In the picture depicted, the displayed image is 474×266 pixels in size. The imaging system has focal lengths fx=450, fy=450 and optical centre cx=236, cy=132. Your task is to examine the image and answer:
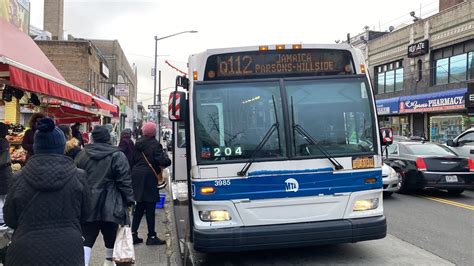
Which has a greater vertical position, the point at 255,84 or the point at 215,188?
the point at 255,84

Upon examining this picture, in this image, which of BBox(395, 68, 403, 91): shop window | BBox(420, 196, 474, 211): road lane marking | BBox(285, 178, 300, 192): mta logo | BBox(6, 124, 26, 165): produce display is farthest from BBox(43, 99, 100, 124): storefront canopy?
BBox(395, 68, 403, 91): shop window

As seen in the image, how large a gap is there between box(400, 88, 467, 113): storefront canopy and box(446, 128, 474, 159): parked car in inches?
324

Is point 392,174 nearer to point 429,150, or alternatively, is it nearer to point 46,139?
point 429,150

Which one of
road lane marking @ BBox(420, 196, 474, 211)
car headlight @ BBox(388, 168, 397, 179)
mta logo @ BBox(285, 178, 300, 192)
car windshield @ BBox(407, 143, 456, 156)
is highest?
car windshield @ BBox(407, 143, 456, 156)

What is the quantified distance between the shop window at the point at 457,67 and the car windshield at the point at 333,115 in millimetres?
20221

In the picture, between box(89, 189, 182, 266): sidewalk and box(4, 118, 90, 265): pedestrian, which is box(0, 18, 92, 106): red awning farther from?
box(4, 118, 90, 265): pedestrian

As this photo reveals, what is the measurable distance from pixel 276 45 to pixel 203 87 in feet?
3.59

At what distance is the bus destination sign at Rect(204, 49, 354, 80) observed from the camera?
5664 millimetres

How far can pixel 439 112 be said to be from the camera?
24.6 metres

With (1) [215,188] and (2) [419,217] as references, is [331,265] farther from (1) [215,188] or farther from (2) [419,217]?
(2) [419,217]

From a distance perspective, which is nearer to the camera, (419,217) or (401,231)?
(401,231)

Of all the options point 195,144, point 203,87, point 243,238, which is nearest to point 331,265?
point 243,238

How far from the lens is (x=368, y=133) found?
571cm

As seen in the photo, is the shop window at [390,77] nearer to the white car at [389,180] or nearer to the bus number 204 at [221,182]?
the white car at [389,180]
